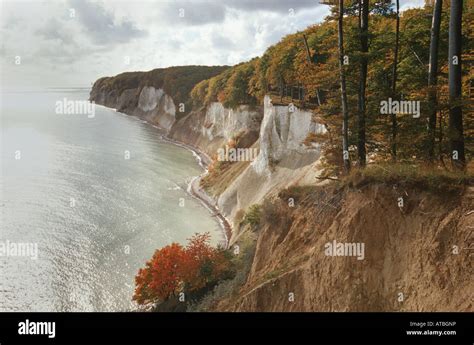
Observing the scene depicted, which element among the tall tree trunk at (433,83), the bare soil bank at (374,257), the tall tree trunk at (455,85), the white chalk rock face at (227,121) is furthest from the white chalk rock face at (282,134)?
the tall tree trunk at (455,85)

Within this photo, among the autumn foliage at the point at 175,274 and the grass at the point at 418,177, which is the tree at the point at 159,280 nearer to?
the autumn foliage at the point at 175,274

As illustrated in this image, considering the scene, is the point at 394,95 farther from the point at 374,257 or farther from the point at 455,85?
the point at 374,257

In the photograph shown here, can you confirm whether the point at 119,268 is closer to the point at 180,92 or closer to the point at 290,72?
the point at 290,72

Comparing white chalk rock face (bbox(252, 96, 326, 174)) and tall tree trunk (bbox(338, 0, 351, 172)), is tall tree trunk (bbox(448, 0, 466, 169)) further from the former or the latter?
white chalk rock face (bbox(252, 96, 326, 174))

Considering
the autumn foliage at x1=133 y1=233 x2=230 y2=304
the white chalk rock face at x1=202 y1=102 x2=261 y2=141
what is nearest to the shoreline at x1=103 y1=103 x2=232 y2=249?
the white chalk rock face at x1=202 y1=102 x2=261 y2=141

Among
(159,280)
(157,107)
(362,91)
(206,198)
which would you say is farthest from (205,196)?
(157,107)

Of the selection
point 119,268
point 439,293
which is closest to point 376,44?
point 439,293
